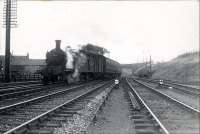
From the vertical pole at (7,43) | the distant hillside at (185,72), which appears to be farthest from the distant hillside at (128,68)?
the vertical pole at (7,43)

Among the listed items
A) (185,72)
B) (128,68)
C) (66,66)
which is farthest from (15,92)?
(128,68)

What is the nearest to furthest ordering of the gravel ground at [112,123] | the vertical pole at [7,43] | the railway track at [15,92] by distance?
the gravel ground at [112,123] → the railway track at [15,92] → the vertical pole at [7,43]

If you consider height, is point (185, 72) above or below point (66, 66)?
below

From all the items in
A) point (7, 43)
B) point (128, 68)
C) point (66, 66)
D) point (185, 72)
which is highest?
point (7, 43)

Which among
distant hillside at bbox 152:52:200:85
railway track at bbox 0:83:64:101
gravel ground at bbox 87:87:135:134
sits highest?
distant hillside at bbox 152:52:200:85

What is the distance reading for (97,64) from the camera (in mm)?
38031

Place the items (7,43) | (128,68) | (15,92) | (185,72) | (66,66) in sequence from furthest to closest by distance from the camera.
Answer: (128,68) → (185,72) → (7,43) → (66,66) → (15,92)

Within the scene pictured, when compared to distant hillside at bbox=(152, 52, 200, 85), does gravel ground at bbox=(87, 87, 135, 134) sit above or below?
below

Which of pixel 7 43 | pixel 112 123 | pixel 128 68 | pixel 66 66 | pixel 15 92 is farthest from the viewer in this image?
pixel 128 68

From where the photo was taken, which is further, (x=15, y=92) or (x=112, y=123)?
(x=15, y=92)

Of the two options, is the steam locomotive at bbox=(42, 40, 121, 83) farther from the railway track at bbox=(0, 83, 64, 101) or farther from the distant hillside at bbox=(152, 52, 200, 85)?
the distant hillside at bbox=(152, 52, 200, 85)

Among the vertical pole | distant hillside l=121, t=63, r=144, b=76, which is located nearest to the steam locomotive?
the vertical pole

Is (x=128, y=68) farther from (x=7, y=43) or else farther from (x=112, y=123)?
(x=112, y=123)

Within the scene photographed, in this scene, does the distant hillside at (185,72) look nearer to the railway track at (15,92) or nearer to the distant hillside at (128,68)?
the railway track at (15,92)
